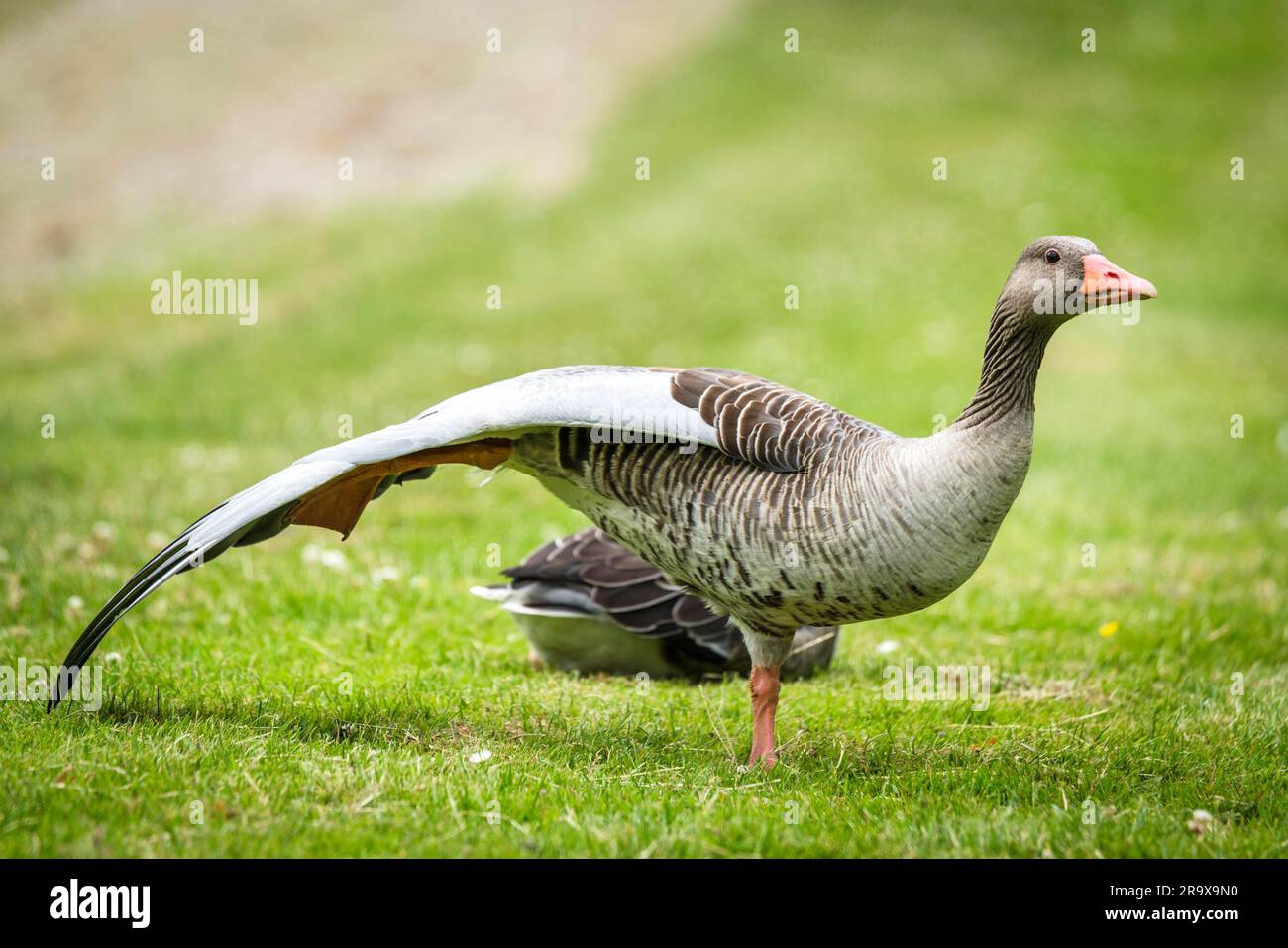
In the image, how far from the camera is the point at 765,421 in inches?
181

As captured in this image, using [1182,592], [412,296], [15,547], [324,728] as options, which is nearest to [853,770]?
[324,728]

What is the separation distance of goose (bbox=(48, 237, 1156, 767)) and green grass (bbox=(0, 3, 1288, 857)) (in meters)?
0.67

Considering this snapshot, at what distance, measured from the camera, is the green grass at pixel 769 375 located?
166 inches

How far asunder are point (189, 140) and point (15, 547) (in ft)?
49.6

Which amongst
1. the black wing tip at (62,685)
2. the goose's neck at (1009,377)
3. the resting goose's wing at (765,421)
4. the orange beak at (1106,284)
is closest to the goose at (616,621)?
the resting goose's wing at (765,421)

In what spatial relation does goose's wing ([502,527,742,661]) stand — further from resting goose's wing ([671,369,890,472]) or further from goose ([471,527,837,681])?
resting goose's wing ([671,369,890,472])

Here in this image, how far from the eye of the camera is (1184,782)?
465 centimetres

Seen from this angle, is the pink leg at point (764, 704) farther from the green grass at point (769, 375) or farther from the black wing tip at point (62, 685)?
the black wing tip at point (62, 685)

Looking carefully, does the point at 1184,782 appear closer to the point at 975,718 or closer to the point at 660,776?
the point at 975,718

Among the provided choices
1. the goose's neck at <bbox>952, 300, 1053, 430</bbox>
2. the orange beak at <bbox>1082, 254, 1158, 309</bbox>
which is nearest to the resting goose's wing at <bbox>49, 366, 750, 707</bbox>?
the goose's neck at <bbox>952, 300, 1053, 430</bbox>

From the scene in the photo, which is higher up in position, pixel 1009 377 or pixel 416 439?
pixel 1009 377

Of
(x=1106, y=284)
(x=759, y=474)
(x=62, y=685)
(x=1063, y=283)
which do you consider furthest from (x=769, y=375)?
(x=62, y=685)

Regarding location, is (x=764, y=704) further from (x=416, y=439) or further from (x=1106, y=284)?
(x=1106, y=284)

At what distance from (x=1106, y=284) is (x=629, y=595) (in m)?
2.55
